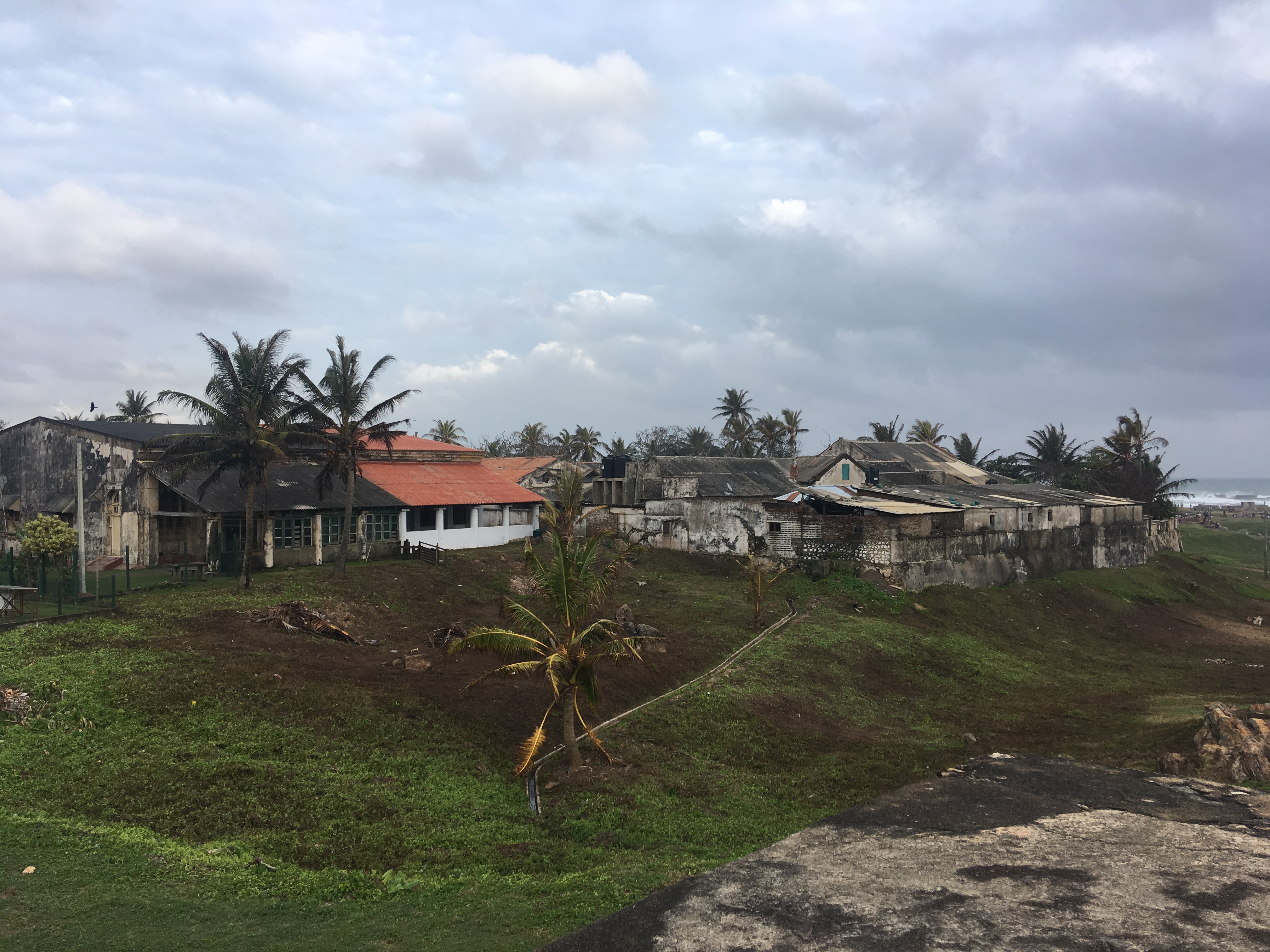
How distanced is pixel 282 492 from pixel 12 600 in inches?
565

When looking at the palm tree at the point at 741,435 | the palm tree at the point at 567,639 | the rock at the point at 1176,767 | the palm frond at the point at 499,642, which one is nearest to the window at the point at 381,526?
the palm tree at the point at 567,639

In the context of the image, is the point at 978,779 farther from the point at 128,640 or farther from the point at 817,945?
the point at 128,640

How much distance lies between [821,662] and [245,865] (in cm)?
1902

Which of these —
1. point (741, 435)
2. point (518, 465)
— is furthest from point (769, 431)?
point (518, 465)

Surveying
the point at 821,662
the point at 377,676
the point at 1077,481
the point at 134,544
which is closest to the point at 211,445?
the point at 134,544

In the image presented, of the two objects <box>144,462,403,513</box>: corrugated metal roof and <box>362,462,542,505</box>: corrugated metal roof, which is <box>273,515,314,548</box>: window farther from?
<box>362,462,542,505</box>: corrugated metal roof

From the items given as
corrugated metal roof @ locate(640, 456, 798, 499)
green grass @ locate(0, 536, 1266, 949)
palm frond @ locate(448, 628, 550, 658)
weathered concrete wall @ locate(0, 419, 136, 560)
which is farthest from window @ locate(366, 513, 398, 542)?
palm frond @ locate(448, 628, 550, 658)

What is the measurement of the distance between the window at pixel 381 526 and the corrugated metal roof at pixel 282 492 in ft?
1.83

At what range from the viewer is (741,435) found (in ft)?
279

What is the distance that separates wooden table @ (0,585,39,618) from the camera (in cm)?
2166

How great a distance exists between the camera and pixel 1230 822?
13234 millimetres

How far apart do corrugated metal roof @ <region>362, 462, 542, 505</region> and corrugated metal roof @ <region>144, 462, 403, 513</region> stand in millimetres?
1415

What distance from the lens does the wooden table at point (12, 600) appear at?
2166 cm

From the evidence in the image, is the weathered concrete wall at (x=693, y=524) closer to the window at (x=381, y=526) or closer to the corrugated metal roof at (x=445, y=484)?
the corrugated metal roof at (x=445, y=484)
